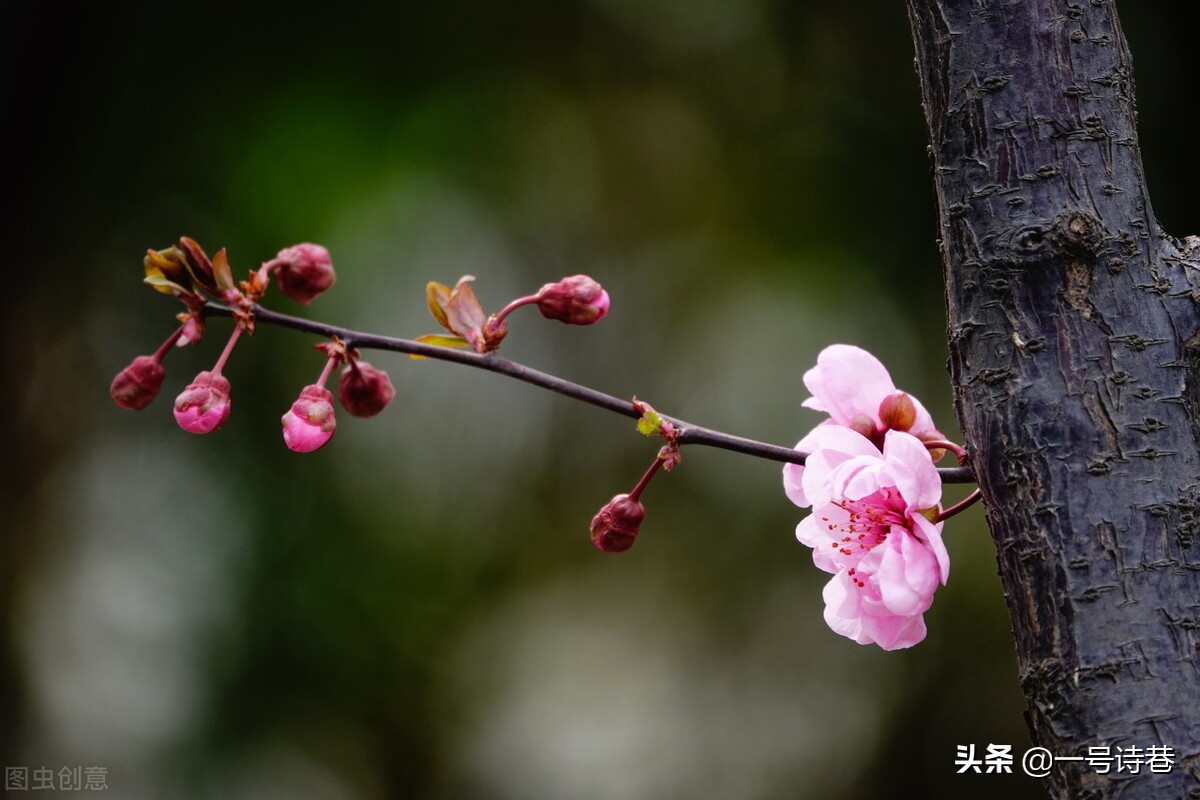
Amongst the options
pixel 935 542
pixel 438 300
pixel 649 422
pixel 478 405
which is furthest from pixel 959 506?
pixel 478 405

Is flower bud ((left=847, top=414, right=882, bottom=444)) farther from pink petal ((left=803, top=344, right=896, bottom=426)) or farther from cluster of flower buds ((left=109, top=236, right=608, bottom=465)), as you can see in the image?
cluster of flower buds ((left=109, top=236, right=608, bottom=465))

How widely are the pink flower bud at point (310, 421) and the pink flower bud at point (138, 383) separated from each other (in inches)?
3.6

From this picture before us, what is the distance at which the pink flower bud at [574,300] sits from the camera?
1.63 feet

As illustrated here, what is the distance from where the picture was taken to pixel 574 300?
1.64 ft

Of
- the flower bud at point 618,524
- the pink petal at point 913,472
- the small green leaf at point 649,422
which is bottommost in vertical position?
the flower bud at point 618,524

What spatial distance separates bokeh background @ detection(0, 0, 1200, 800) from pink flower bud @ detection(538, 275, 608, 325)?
1.32 meters

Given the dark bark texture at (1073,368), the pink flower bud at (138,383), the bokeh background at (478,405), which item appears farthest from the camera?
the bokeh background at (478,405)

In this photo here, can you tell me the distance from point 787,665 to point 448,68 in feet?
4.33

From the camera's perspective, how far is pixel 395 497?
1823 millimetres

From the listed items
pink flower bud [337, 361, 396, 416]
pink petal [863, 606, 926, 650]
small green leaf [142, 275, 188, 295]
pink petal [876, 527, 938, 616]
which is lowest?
pink petal [863, 606, 926, 650]

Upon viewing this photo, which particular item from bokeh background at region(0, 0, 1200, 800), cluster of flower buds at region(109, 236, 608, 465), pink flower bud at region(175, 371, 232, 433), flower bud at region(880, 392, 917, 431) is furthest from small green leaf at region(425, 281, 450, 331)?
bokeh background at region(0, 0, 1200, 800)

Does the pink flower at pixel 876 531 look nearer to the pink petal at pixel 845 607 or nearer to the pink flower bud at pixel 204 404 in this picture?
the pink petal at pixel 845 607

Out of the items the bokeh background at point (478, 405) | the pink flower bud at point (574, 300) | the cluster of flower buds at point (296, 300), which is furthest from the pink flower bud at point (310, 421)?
the bokeh background at point (478, 405)

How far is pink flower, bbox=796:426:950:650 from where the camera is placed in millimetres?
407
